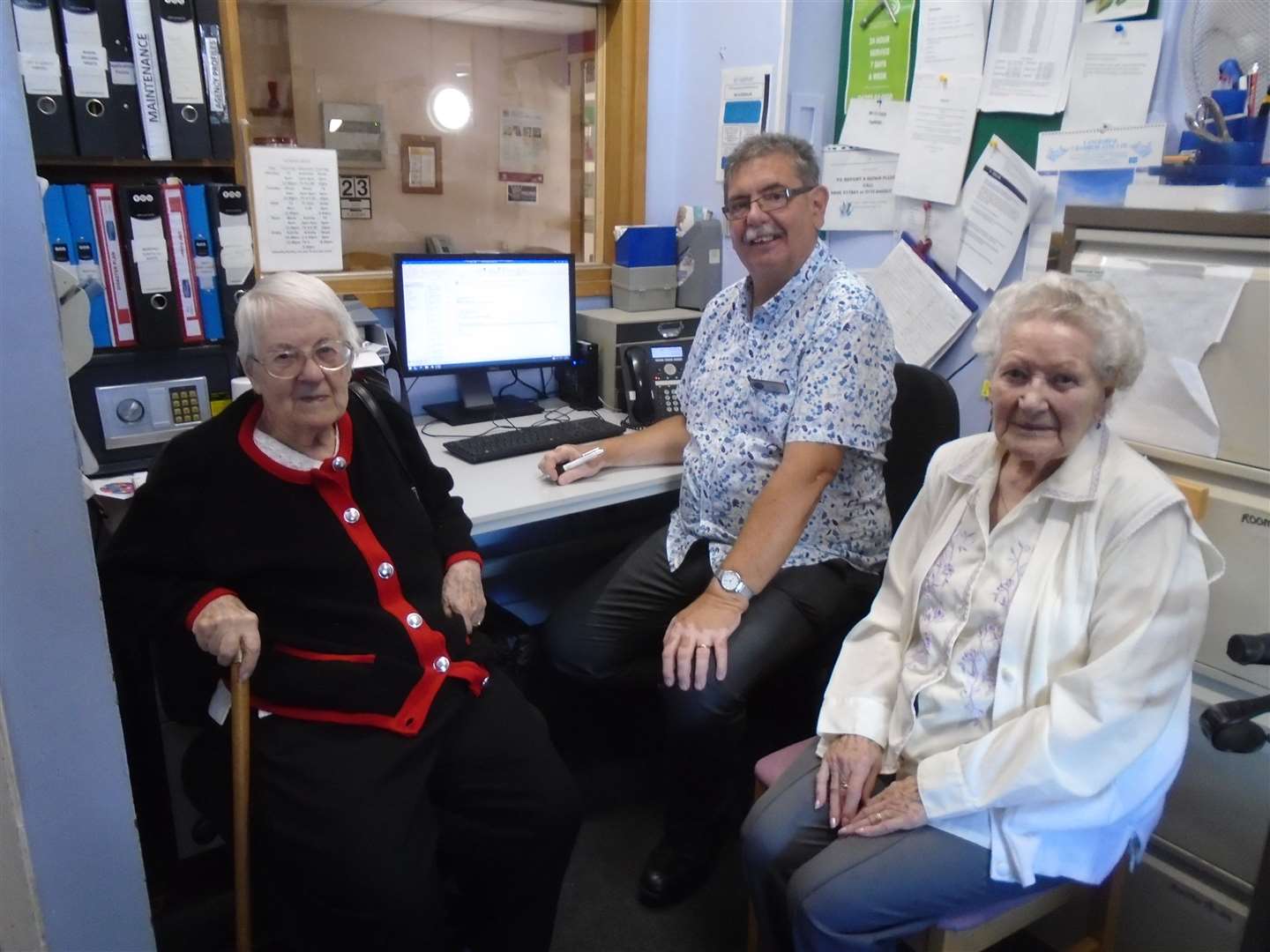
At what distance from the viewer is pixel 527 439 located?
84.9 inches

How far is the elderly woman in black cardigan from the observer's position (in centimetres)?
130

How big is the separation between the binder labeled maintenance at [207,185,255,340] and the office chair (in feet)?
4.39

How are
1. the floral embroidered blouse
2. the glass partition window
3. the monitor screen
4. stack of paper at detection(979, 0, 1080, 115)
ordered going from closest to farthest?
the floral embroidered blouse → stack of paper at detection(979, 0, 1080, 115) → the monitor screen → the glass partition window

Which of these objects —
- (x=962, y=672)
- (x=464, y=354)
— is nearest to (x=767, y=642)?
(x=962, y=672)

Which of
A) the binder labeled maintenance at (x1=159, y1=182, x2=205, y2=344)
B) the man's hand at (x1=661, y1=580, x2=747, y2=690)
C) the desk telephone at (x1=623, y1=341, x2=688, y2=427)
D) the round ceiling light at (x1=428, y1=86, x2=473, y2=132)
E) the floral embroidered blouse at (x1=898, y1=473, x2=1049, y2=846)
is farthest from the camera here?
the round ceiling light at (x1=428, y1=86, x2=473, y2=132)

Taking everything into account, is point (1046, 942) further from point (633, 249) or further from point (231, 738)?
point (633, 249)

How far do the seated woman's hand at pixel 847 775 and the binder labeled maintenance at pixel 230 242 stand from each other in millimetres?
1382

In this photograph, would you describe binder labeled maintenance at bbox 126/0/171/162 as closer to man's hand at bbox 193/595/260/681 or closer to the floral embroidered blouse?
man's hand at bbox 193/595/260/681

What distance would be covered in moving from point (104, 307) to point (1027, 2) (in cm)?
196

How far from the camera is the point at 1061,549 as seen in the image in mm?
1241

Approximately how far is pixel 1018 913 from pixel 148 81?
2.00m

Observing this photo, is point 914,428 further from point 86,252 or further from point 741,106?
point 86,252

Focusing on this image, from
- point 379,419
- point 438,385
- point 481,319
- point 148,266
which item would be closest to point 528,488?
point 379,419

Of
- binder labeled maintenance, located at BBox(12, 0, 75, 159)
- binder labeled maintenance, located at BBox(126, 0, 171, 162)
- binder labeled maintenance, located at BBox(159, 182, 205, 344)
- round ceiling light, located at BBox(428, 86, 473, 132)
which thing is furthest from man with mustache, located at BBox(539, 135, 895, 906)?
round ceiling light, located at BBox(428, 86, 473, 132)
